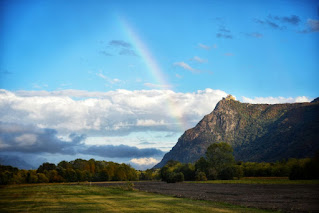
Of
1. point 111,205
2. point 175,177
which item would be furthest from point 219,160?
point 111,205

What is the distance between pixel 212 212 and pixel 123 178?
167 metres

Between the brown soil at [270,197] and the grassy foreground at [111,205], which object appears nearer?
the grassy foreground at [111,205]

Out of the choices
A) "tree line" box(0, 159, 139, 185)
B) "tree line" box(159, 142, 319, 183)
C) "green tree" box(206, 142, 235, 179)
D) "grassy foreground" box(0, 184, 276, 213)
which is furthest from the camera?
"tree line" box(0, 159, 139, 185)

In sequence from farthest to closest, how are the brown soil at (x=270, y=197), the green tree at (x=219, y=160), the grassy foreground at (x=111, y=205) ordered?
the green tree at (x=219, y=160), the brown soil at (x=270, y=197), the grassy foreground at (x=111, y=205)

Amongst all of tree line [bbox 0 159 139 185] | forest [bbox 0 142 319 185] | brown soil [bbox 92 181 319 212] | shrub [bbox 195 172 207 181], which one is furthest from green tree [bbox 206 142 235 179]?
brown soil [bbox 92 181 319 212]

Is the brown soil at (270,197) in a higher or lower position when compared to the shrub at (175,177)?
lower

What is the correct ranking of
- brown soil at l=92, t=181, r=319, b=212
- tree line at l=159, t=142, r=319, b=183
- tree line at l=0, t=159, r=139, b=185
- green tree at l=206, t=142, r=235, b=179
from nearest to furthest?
brown soil at l=92, t=181, r=319, b=212 < tree line at l=159, t=142, r=319, b=183 < green tree at l=206, t=142, r=235, b=179 < tree line at l=0, t=159, r=139, b=185

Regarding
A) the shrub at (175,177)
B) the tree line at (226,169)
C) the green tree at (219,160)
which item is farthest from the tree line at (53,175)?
the green tree at (219,160)

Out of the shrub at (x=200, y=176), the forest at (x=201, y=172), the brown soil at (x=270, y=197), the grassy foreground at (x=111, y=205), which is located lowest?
the brown soil at (x=270, y=197)

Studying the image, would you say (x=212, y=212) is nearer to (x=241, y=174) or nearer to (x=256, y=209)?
(x=256, y=209)

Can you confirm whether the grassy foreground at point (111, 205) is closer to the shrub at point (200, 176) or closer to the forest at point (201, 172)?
the forest at point (201, 172)

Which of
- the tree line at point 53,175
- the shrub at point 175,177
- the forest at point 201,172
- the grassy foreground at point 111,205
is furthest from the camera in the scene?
the tree line at point 53,175

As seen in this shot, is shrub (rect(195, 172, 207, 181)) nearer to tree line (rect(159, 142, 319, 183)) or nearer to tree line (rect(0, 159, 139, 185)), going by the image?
tree line (rect(159, 142, 319, 183))

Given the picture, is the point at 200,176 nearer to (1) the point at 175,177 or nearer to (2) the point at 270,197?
(1) the point at 175,177
